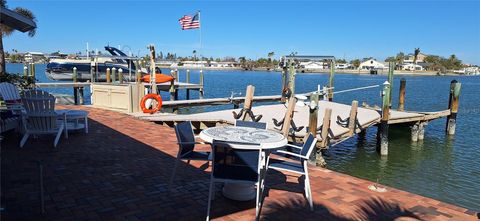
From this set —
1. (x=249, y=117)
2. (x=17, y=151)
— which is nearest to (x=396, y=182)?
(x=249, y=117)

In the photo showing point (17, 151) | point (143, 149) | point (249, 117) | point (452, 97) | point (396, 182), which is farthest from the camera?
point (452, 97)

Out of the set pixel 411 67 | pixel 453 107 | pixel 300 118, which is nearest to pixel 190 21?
pixel 300 118

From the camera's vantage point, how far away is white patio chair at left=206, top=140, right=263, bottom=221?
12.3 feet

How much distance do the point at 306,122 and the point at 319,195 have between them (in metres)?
6.79

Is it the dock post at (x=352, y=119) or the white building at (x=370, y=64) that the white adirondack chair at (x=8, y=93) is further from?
the white building at (x=370, y=64)

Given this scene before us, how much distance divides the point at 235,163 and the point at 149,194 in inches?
51.8

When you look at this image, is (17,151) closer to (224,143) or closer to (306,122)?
(224,143)

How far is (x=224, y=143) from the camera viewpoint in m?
3.71

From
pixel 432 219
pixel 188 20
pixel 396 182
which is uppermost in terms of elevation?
pixel 188 20

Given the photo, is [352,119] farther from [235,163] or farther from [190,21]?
[190,21]

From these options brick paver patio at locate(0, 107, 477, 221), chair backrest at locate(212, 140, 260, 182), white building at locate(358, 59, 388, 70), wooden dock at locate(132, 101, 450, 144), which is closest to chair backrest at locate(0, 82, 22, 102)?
brick paver patio at locate(0, 107, 477, 221)

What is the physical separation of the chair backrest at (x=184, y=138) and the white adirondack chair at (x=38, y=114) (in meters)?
3.20

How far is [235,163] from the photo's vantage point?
3820 millimetres

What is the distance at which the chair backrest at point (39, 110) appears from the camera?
6352 mm
